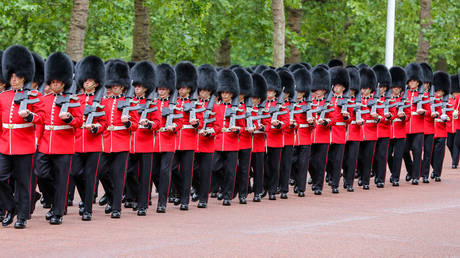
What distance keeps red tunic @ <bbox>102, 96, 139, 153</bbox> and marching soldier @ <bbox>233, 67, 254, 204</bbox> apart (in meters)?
1.96

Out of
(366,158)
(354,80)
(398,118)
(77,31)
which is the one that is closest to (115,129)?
(354,80)

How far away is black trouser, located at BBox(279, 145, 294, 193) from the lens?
13711 millimetres

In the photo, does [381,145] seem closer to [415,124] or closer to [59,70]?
[415,124]

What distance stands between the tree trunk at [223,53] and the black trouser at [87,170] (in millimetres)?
21253

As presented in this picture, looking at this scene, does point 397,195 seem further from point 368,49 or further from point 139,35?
point 368,49

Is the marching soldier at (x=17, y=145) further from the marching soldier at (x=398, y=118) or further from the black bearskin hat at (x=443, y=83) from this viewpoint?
the black bearskin hat at (x=443, y=83)

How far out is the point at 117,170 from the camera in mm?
11234

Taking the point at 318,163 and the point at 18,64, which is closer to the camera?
the point at 18,64

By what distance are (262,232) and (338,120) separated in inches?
188

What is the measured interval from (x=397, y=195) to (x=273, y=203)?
207cm

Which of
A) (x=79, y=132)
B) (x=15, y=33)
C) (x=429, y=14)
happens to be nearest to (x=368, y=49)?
(x=429, y=14)

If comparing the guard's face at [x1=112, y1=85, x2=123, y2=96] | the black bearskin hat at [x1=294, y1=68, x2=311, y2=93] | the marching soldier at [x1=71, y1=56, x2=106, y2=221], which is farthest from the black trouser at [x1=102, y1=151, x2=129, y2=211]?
the black bearskin hat at [x1=294, y1=68, x2=311, y2=93]

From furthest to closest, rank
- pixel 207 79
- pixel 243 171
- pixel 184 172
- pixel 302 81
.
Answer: pixel 302 81
pixel 243 171
pixel 207 79
pixel 184 172

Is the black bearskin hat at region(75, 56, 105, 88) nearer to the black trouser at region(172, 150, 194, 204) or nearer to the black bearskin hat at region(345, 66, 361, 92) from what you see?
the black trouser at region(172, 150, 194, 204)
